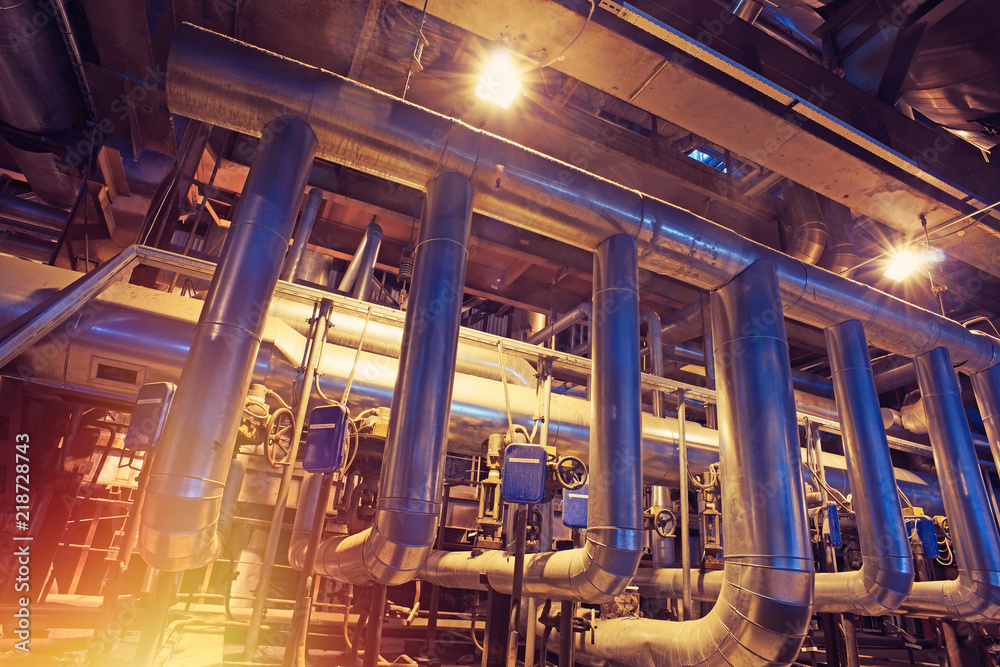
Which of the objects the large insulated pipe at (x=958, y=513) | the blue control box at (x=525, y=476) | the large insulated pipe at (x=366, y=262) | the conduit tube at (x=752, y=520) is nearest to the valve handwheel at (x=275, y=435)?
the blue control box at (x=525, y=476)

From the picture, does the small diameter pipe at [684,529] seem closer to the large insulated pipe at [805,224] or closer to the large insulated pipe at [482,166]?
the large insulated pipe at [482,166]

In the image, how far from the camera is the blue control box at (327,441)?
85.3 inches

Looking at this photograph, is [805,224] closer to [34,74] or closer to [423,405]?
[423,405]

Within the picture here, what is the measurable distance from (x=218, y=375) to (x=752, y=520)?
9.81 ft

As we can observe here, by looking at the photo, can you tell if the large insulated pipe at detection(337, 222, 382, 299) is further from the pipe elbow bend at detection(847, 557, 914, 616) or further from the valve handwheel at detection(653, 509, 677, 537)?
the pipe elbow bend at detection(847, 557, 914, 616)

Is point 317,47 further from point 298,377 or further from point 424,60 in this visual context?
point 298,377

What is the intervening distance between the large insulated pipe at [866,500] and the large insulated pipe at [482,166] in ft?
1.20

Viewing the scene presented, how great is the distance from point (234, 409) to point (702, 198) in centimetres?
465

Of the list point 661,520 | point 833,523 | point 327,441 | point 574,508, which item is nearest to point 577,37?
point 327,441

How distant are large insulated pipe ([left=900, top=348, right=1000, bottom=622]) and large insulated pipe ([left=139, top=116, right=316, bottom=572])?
17.8 ft

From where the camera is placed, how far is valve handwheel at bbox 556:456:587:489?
297cm

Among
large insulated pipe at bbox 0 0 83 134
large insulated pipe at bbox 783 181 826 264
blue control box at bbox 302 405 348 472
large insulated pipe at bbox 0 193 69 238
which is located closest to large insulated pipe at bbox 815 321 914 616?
large insulated pipe at bbox 783 181 826 264

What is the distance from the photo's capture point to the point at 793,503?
3018mm

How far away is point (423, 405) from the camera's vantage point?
260 cm
